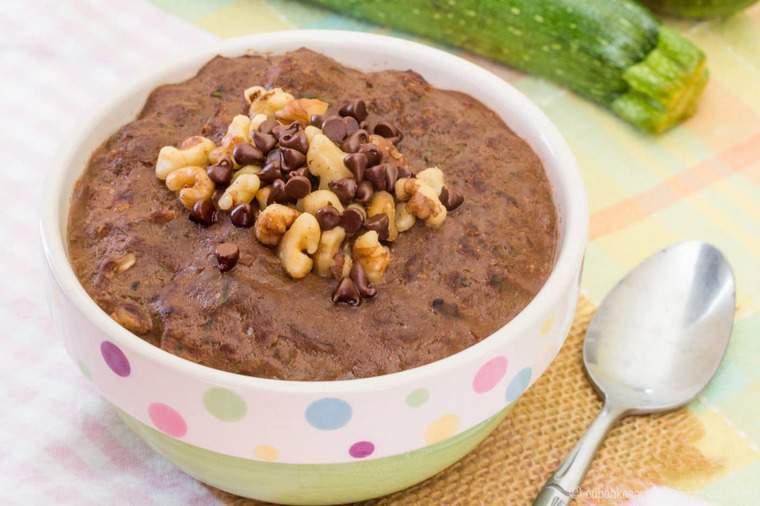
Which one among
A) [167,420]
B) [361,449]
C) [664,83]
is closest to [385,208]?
[361,449]

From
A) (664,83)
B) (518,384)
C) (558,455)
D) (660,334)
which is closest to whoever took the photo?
(518,384)

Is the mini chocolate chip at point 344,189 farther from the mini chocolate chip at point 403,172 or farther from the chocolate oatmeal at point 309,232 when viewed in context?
the mini chocolate chip at point 403,172

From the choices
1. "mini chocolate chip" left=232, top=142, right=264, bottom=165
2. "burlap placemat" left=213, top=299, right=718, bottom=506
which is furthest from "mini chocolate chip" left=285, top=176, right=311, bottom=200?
"burlap placemat" left=213, top=299, right=718, bottom=506

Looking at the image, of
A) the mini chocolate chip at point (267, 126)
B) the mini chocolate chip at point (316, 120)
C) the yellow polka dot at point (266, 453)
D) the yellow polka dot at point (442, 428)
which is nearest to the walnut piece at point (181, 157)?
the mini chocolate chip at point (267, 126)

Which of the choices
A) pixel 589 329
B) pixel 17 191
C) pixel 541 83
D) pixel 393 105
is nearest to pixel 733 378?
pixel 589 329

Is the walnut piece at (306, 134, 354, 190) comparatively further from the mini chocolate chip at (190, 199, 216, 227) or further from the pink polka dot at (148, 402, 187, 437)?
the pink polka dot at (148, 402, 187, 437)

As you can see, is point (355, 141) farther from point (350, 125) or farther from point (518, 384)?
point (518, 384)
